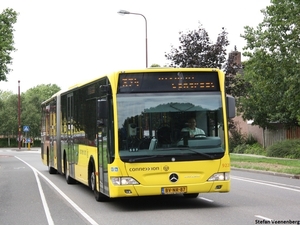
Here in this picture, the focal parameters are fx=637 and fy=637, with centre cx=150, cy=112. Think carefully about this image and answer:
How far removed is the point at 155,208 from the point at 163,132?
70.0 inches

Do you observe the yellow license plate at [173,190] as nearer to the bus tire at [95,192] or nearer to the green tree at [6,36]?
the bus tire at [95,192]

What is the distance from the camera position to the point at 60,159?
22.6 meters

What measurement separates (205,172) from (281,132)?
104ft

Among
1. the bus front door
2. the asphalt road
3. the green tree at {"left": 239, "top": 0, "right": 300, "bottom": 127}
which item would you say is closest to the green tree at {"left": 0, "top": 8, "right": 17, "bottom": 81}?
the green tree at {"left": 239, "top": 0, "right": 300, "bottom": 127}

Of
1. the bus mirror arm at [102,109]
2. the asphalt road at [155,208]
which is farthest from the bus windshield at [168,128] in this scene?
the asphalt road at [155,208]

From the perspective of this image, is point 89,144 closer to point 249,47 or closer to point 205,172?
point 205,172

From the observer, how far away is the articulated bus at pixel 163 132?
41.4ft

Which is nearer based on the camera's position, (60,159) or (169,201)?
(169,201)

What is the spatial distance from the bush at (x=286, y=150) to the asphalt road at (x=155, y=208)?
17.3m

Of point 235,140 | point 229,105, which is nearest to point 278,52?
point 235,140

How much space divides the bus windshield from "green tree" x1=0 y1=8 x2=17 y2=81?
30826mm

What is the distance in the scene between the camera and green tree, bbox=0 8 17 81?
139ft

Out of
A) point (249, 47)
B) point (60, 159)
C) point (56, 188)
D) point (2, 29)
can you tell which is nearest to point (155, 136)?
point (56, 188)

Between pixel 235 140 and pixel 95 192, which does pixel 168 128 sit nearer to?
pixel 95 192
